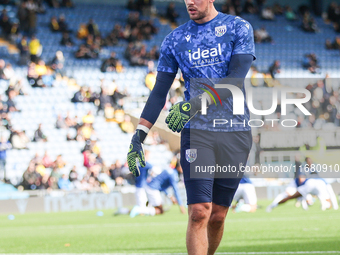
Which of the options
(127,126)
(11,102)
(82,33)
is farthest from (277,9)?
(11,102)

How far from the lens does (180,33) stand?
4.90m

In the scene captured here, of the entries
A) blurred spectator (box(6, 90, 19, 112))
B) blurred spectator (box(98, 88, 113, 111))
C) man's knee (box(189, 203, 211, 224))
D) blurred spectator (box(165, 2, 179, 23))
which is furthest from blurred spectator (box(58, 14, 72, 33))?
man's knee (box(189, 203, 211, 224))

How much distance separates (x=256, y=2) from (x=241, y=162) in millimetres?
30722

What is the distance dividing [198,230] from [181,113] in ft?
2.96

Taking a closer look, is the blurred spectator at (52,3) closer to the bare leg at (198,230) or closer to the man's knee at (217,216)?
the man's knee at (217,216)

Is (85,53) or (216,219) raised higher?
(85,53)

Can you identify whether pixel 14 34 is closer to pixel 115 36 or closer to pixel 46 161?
pixel 115 36

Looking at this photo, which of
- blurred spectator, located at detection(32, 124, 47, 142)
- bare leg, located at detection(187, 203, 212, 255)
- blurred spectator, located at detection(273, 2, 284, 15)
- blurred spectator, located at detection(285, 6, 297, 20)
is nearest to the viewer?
bare leg, located at detection(187, 203, 212, 255)

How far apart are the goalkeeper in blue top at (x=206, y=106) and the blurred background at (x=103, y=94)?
1089 centimetres

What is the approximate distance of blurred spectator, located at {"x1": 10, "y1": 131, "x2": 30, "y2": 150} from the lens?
2008cm

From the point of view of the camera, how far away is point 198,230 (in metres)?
4.40

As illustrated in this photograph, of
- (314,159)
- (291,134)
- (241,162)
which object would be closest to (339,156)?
(314,159)

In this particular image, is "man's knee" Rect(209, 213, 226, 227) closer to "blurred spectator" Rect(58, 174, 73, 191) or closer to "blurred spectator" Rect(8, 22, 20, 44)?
"blurred spectator" Rect(58, 174, 73, 191)

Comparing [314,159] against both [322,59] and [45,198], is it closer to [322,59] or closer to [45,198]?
[45,198]
